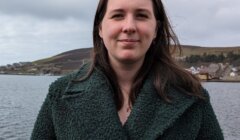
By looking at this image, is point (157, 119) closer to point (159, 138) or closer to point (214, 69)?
point (159, 138)


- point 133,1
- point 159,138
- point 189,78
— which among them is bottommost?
point 159,138

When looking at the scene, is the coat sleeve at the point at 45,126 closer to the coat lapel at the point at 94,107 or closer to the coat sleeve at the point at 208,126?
the coat lapel at the point at 94,107

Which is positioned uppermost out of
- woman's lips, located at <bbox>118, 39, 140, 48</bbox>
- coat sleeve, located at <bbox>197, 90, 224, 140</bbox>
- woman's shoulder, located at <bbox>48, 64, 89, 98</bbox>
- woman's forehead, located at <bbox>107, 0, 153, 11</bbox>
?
woman's forehead, located at <bbox>107, 0, 153, 11</bbox>

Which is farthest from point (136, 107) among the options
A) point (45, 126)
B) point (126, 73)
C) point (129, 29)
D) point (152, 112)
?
point (45, 126)

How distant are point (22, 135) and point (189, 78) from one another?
84.2ft

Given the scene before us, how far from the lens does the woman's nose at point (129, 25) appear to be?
9.80ft

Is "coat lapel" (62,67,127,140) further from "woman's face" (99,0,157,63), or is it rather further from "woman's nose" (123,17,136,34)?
"woman's nose" (123,17,136,34)

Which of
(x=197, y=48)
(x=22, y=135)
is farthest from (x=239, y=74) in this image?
(x=22, y=135)

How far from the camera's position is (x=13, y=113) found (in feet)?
141

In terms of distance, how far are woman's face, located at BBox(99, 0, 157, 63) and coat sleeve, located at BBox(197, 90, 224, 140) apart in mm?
570

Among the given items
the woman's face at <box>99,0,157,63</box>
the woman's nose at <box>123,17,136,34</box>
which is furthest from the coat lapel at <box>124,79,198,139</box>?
the woman's nose at <box>123,17,136,34</box>

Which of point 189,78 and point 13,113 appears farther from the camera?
point 13,113

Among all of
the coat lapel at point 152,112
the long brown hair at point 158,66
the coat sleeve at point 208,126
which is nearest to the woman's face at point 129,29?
the long brown hair at point 158,66

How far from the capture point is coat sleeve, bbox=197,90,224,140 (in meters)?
3.27
